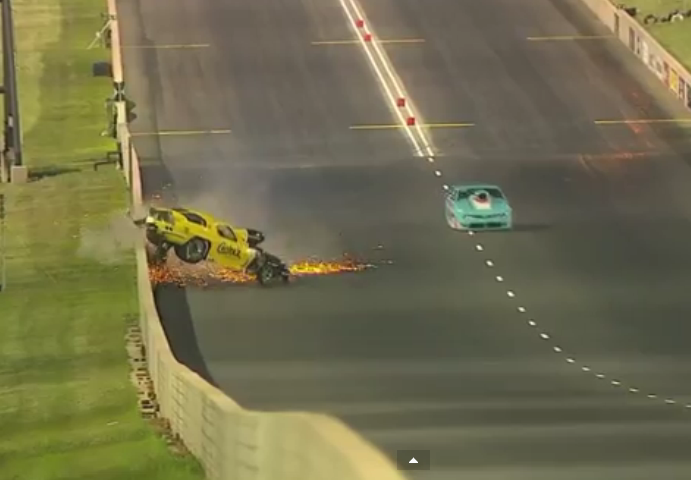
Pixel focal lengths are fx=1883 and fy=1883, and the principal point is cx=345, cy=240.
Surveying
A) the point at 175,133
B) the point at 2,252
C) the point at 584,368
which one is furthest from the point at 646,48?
the point at 584,368

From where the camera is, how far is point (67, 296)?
4525 centimetres

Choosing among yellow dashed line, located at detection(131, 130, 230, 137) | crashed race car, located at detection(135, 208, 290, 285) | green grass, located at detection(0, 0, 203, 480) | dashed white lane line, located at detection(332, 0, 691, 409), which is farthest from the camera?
yellow dashed line, located at detection(131, 130, 230, 137)

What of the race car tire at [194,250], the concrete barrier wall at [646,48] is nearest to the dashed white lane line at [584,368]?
the race car tire at [194,250]

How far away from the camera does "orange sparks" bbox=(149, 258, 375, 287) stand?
1852 inches

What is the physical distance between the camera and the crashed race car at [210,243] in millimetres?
47031

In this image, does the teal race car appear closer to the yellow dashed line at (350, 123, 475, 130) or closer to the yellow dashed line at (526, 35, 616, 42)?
the yellow dashed line at (350, 123, 475, 130)

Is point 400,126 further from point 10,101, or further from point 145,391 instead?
point 145,391

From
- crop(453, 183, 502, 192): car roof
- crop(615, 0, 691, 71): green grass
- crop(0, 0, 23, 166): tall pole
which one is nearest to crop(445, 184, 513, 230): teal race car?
crop(453, 183, 502, 192): car roof

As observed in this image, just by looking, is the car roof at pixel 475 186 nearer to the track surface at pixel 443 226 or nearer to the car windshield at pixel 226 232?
the track surface at pixel 443 226

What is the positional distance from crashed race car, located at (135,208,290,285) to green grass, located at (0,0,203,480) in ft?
3.85

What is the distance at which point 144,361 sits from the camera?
37.6m

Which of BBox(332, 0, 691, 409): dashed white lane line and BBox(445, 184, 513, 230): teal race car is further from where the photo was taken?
BBox(445, 184, 513, 230): teal race car

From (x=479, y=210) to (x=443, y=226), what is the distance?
4.63ft

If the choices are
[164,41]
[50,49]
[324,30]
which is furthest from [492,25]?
[50,49]
